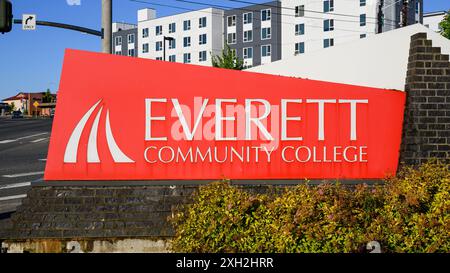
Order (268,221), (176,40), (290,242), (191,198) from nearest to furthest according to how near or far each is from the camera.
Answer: (290,242) < (268,221) < (191,198) < (176,40)

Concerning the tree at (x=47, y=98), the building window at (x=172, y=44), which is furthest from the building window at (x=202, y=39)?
the tree at (x=47, y=98)

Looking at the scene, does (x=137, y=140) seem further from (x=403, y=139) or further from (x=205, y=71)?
(x=403, y=139)

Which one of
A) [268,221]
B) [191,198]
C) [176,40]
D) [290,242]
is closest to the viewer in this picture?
[290,242]

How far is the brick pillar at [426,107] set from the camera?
10125 mm

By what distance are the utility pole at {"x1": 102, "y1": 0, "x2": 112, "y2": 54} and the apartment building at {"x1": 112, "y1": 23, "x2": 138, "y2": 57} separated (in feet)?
249

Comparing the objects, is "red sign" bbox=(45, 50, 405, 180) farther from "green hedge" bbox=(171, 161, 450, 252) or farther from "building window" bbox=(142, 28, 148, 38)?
"building window" bbox=(142, 28, 148, 38)

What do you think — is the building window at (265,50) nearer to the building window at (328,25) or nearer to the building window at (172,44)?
the building window at (328,25)

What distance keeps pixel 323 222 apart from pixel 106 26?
9034 mm

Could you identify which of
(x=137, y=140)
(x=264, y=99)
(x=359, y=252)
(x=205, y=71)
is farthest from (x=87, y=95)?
(x=359, y=252)

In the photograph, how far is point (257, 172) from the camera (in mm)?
10180

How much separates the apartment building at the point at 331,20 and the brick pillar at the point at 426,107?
152 ft

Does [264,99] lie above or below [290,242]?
above

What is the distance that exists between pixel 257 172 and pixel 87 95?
3.95 meters

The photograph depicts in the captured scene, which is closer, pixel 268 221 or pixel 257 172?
pixel 268 221
